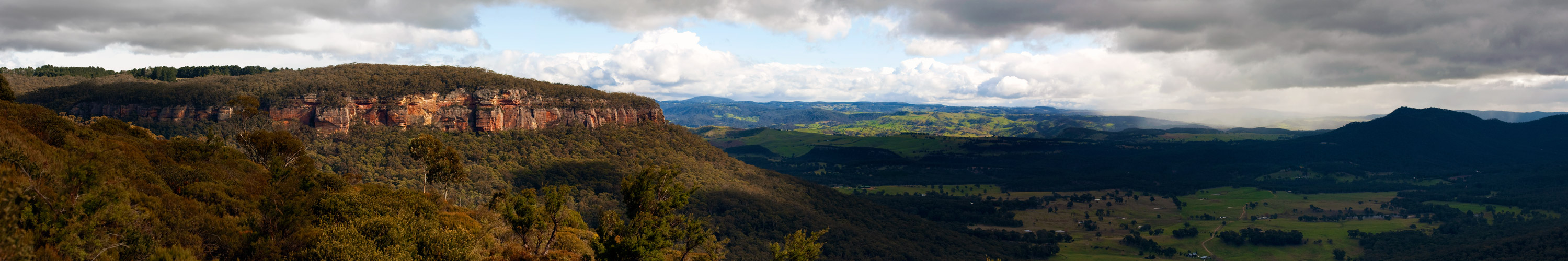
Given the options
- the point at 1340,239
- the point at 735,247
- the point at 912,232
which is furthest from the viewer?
the point at 1340,239

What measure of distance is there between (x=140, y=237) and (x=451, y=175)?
45220 millimetres

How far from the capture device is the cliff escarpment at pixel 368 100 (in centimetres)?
11262

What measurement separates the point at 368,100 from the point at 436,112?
12042mm

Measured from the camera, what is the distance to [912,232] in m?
138

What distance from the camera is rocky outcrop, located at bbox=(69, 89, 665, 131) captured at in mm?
112188

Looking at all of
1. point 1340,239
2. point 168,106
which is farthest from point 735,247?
point 1340,239

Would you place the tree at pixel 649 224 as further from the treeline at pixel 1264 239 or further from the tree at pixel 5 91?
the treeline at pixel 1264 239

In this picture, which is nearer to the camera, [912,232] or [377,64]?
[912,232]

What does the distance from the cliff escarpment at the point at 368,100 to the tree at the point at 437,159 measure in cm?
4357

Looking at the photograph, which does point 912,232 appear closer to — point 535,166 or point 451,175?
point 535,166

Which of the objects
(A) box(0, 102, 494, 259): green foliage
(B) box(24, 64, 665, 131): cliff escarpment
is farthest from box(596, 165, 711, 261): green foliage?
(B) box(24, 64, 665, 131): cliff escarpment

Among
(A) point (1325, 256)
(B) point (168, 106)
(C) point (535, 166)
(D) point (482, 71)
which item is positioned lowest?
(A) point (1325, 256)

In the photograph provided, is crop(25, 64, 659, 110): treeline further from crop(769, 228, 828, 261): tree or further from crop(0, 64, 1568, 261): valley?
crop(769, 228, 828, 261): tree

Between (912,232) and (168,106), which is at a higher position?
(168,106)
